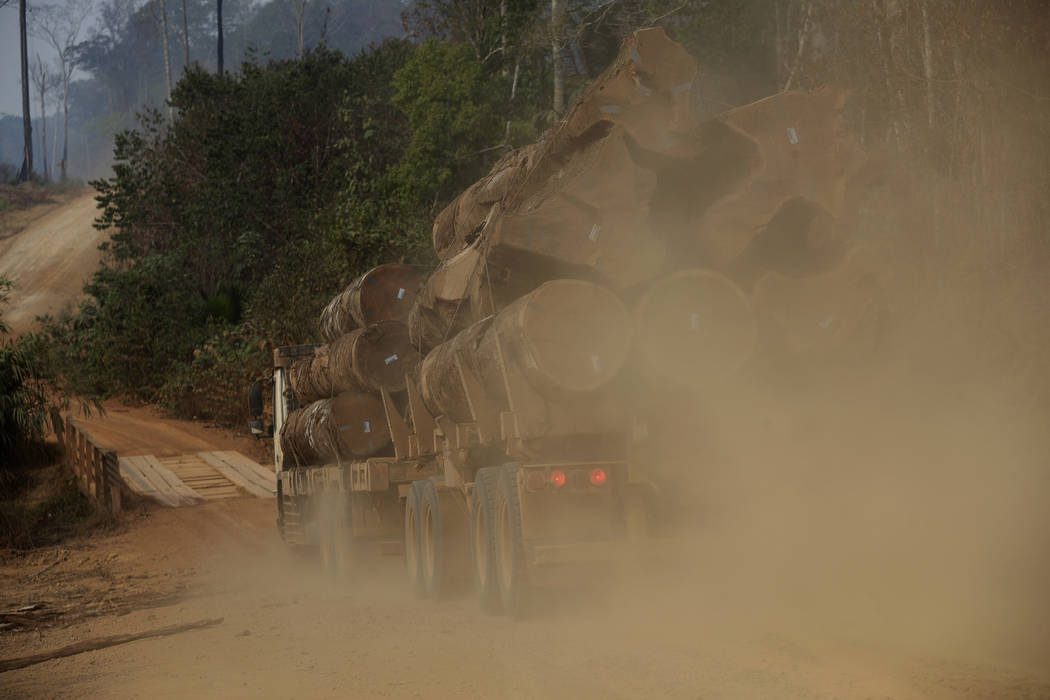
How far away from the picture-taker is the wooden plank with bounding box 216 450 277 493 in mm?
23906

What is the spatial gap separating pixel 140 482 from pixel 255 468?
2.78 m

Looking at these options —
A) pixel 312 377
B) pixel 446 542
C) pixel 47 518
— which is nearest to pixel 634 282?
pixel 446 542

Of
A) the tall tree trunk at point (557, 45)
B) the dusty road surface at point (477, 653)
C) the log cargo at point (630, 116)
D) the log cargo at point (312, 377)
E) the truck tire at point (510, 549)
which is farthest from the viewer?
the tall tree trunk at point (557, 45)

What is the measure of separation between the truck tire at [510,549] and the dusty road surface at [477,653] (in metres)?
0.20

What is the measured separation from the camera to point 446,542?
10070 millimetres

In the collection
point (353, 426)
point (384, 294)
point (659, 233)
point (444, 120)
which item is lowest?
point (353, 426)

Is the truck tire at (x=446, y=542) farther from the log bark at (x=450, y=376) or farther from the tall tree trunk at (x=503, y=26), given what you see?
the tall tree trunk at (x=503, y=26)

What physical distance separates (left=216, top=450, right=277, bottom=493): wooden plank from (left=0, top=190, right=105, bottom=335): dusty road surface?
27.0 metres

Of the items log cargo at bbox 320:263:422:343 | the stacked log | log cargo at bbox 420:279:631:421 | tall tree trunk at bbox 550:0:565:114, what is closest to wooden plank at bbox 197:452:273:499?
tall tree trunk at bbox 550:0:565:114

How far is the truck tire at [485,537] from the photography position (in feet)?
28.7

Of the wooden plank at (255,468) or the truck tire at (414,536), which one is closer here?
the truck tire at (414,536)

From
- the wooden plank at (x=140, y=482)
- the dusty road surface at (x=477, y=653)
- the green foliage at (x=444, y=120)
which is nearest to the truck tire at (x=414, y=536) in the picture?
the dusty road surface at (x=477, y=653)

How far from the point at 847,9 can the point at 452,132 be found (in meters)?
11.4

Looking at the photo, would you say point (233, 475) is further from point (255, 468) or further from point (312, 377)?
point (312, 377)
